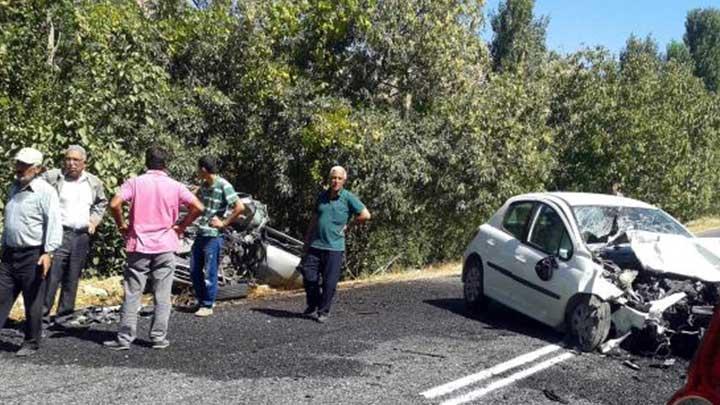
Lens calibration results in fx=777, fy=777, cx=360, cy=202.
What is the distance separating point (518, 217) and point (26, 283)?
209 inches

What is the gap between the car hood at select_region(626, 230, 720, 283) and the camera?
749 centimetres

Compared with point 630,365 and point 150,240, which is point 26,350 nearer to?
point 150,240

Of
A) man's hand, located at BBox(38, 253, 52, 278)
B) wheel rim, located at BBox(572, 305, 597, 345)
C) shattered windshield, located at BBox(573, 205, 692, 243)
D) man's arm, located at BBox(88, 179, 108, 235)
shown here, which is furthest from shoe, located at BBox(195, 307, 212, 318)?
shattered windshield, located at BBox(573, 205, 692, 243)

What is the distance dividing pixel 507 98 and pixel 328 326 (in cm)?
933

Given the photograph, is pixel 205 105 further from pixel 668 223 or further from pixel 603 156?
pixel 603 156

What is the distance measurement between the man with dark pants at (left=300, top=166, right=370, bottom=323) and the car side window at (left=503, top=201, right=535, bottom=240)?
1.87 metres

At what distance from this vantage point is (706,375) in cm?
299

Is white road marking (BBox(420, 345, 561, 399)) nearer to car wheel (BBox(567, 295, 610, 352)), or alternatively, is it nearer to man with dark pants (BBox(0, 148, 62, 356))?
car wheel (BBox(567, 295, 610, 352))

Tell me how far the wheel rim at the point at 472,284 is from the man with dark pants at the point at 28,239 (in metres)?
4.92

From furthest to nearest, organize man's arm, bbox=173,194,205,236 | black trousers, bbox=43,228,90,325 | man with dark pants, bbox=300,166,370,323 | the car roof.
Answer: the car roof → man with dark pants, bbox=300,166,370,323 → black trousers, bbox=43,228,90,325 → man's arm, bbox=173,194,205,236

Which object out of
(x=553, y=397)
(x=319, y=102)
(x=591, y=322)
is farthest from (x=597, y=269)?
(x=319, y=102)

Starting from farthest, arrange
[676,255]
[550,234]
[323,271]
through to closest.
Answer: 1. [550,234]
2. [323,271]
3. [676,255]

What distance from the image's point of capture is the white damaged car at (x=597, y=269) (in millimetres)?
7215

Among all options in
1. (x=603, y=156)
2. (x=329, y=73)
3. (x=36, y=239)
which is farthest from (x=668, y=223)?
(x=603, y=156)
